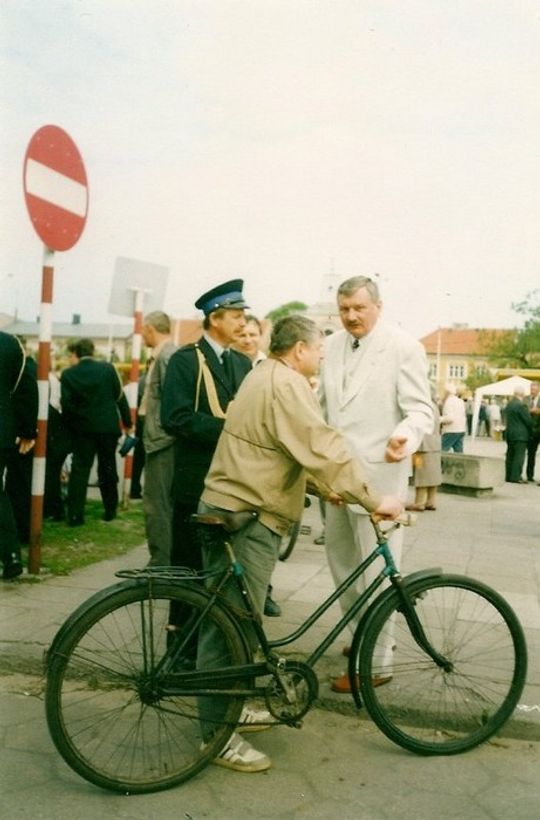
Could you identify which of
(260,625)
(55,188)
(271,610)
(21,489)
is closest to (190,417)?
(260,625)

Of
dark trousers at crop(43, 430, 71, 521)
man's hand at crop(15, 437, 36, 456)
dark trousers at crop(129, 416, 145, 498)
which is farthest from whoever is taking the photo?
dark trousers at crop(129, 416, 145, 498)

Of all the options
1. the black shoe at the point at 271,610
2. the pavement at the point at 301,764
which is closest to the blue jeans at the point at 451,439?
the pavement at the point at 301,764

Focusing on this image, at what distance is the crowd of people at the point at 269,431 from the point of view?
350cm

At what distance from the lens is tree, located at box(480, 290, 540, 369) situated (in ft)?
265

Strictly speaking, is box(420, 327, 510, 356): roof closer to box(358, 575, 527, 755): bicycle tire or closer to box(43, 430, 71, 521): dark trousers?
box(43, 430, 71, 521): dark trousers

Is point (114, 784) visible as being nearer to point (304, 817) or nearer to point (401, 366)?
point (304, 817)

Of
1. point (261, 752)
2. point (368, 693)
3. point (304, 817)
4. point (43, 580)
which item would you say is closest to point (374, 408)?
point (368, 693)

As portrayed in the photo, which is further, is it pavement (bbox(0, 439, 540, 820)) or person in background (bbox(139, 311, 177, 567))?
person in background (bbox(139, 311, 177, 567))

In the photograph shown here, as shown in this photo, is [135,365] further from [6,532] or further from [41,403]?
[6,532]

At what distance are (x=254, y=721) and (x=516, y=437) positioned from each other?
14.0 metres

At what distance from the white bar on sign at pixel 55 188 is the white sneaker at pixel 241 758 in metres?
3.82

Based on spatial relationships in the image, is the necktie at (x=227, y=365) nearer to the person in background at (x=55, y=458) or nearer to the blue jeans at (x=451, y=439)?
the person in background at (x=55, y=458)

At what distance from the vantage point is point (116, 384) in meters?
8.81

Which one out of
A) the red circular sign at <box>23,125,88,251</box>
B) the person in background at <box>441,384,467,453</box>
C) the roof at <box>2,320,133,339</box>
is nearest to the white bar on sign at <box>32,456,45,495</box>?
the red circular sign at <box>23,125,88,251</box>
